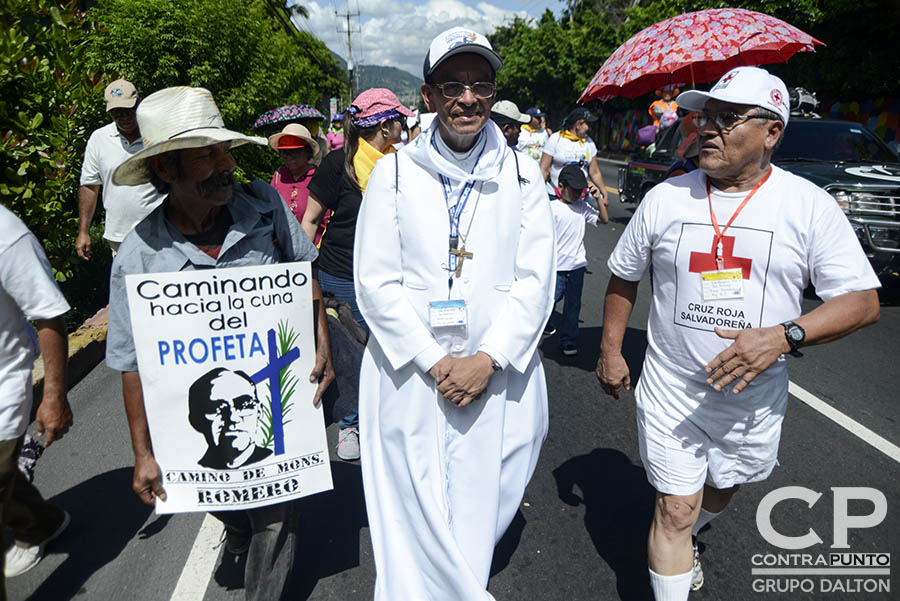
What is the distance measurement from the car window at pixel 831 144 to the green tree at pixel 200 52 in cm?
704

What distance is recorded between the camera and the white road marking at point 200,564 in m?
2.68

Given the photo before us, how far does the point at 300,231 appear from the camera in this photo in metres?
2.46

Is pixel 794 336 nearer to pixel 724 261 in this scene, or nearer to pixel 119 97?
pixel 724 261

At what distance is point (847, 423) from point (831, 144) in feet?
16.9

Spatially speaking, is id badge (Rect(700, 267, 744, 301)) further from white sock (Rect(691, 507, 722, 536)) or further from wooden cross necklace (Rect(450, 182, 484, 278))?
white sock (Rect(691, 507, 722, 536))

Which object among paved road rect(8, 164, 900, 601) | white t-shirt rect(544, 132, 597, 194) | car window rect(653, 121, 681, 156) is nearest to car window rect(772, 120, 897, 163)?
car window rect(653, 121, 681, 156)

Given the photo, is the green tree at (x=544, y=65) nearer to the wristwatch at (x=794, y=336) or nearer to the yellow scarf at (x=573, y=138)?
the yellow scarf at (x=573, y=138)

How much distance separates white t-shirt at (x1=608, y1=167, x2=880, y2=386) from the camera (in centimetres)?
208

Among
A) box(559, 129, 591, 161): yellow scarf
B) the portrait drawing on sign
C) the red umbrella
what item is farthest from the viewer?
box(559, 129, 591, 161): yellow scarf

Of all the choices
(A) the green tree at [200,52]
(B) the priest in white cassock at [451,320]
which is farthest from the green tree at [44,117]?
(B) the priest in white cassock at [451,320]

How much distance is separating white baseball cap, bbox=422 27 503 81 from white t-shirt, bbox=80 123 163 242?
2.92 metres

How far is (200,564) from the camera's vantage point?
2881 millimetres

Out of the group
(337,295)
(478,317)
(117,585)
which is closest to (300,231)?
(478,317)

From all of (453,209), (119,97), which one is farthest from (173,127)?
(119,97)
